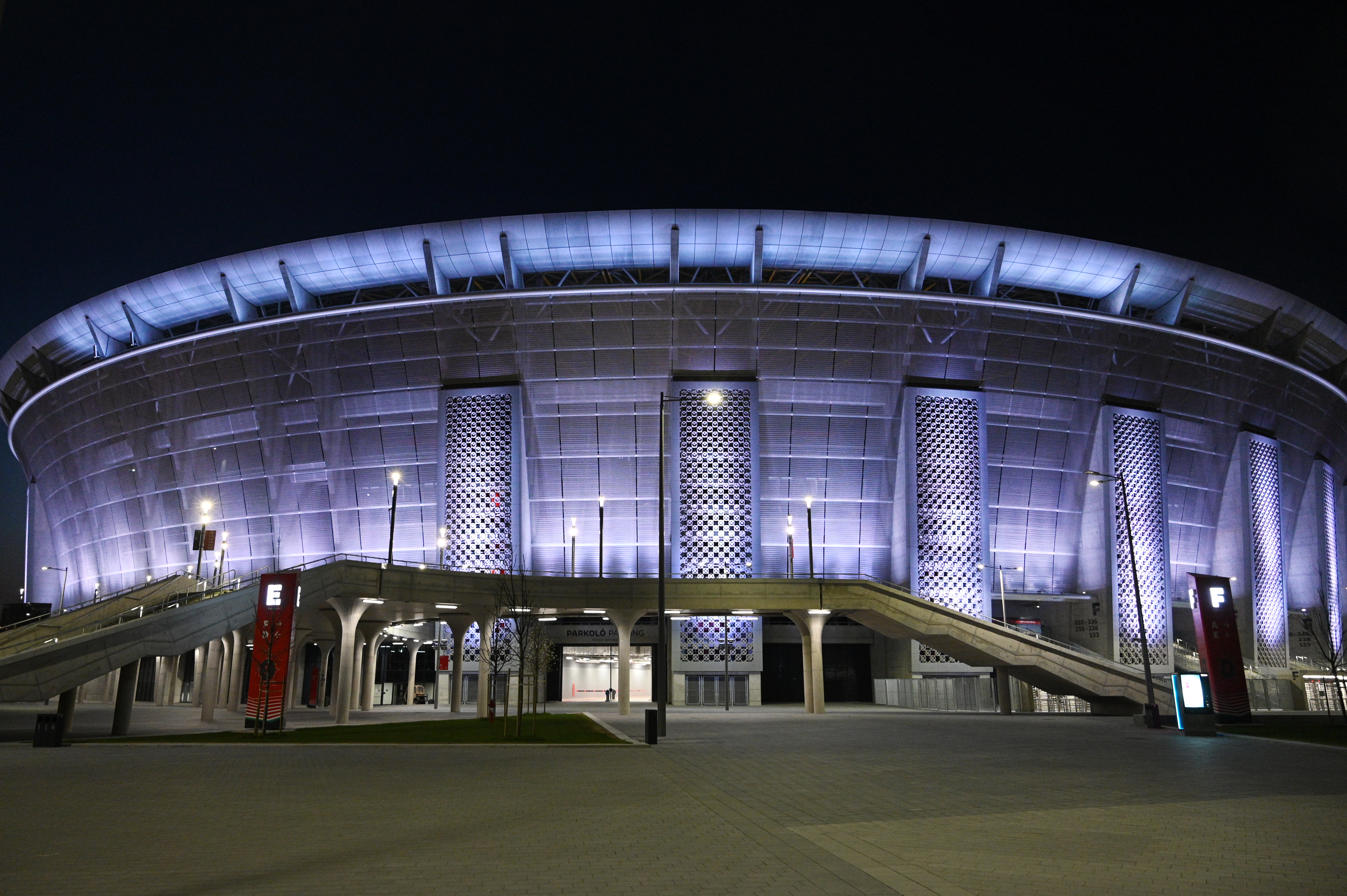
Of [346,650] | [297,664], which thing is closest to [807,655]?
[346,650]

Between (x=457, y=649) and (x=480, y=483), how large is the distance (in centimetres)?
965

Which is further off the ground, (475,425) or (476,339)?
(476,339)

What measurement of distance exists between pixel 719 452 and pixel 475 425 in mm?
13298

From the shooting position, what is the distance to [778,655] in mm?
62750

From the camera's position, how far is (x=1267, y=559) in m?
59.9

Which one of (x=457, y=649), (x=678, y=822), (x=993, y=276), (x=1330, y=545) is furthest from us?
(x=1330, y=545)

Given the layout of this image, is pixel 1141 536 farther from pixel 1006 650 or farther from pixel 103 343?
pixel 103 343

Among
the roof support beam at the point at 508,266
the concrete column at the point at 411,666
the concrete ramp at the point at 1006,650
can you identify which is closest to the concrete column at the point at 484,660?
the concrete ramp at the point at 1006,650

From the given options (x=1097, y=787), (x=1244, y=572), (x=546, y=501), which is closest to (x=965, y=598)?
(x=1244, y=572)

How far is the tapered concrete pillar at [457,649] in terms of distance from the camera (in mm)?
46625

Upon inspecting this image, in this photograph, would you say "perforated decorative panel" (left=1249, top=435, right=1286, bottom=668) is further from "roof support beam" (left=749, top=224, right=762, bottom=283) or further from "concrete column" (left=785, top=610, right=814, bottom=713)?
"roof support beam" (left=749, top=224, right=762, bottom=283)

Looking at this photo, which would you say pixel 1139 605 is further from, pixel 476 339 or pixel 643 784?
pixel 476 339

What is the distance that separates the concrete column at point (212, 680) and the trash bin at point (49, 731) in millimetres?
11220

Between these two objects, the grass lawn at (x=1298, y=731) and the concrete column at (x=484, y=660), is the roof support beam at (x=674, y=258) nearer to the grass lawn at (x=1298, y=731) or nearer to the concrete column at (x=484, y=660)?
the concrete column at (x=484, y=660)
